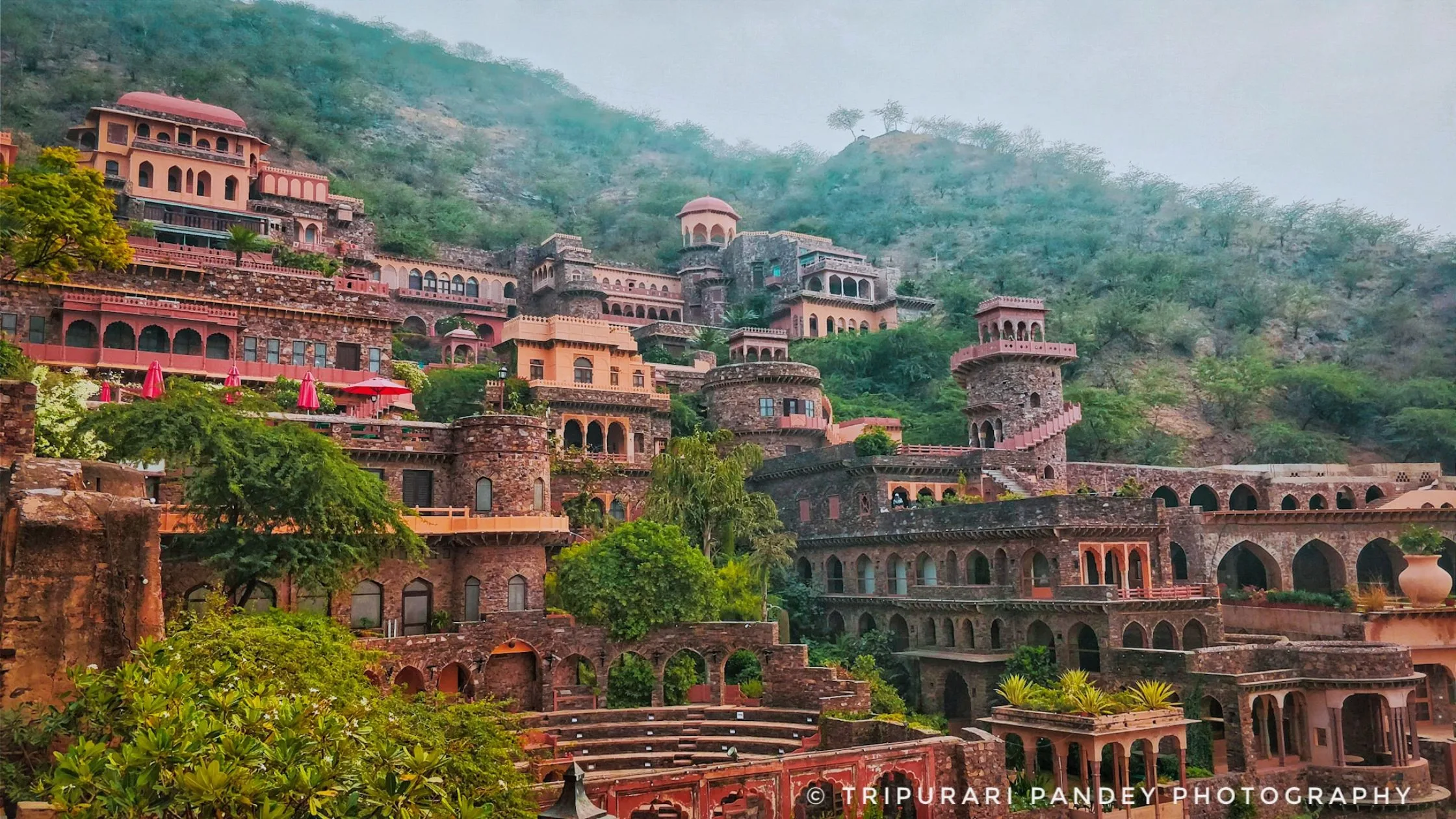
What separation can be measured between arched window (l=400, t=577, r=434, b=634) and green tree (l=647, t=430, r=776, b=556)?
8.59 meters

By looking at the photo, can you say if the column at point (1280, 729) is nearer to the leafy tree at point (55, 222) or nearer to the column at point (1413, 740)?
the column at point (1413, 740)

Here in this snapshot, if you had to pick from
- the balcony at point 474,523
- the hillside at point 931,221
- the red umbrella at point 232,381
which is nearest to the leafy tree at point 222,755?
the balcony at point 474,523

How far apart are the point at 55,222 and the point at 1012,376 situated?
35.9 meters

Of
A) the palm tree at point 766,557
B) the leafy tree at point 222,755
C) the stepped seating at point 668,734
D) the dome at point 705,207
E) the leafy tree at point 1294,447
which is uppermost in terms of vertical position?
the dome at point 705,207

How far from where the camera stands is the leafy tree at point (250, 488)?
24.8 metres

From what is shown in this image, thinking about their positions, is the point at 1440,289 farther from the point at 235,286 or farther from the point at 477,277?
the point at 235,286

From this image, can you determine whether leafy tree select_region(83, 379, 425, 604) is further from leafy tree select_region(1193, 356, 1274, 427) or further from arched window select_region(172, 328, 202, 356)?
leafy tree select_region(1193, 356, 1274, 427)

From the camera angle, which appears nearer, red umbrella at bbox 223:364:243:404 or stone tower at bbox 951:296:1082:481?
red umbrella at bbox 223:364:243:404

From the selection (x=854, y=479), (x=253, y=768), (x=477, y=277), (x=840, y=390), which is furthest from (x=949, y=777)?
(x=477, y=277)

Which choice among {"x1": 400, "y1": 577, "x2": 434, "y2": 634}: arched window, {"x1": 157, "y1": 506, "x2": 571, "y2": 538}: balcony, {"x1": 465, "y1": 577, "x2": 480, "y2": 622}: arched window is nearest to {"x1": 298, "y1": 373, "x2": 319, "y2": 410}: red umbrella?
{"x1": 157, "y1": 506, "x2": 571, "y2": 538}: balcony

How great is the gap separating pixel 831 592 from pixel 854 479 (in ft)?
15.9

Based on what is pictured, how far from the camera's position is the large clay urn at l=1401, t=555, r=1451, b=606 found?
3422 cm

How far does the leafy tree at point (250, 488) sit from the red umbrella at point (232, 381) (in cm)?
339

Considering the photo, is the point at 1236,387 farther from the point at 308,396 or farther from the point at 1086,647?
the point at 308,396
